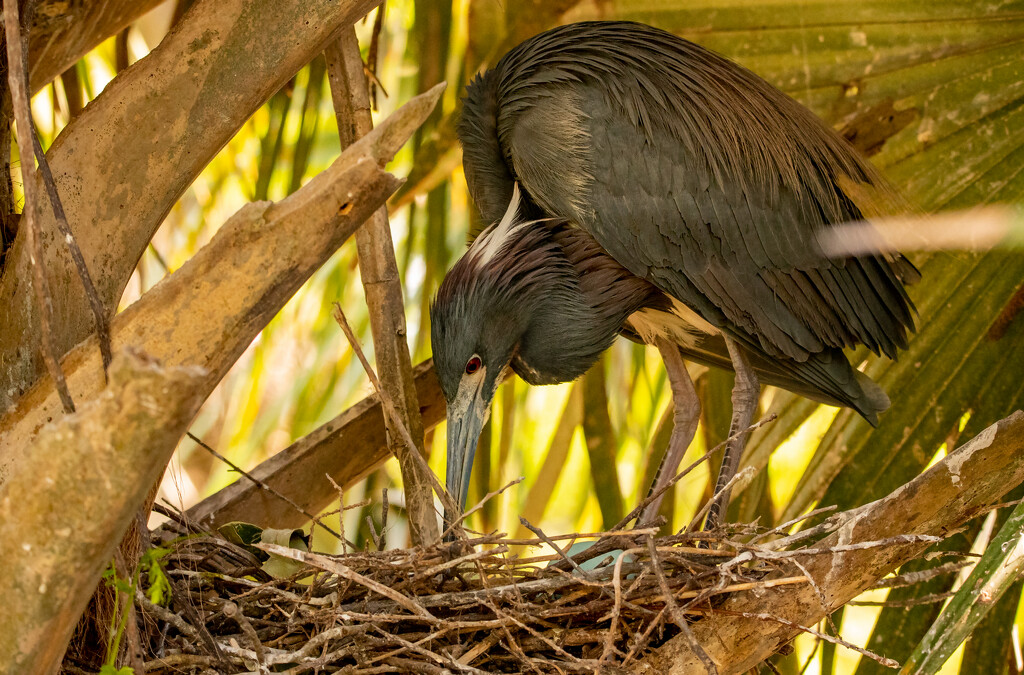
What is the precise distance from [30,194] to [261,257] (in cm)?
24

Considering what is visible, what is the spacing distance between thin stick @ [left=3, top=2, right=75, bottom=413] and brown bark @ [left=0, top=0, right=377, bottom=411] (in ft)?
0.87

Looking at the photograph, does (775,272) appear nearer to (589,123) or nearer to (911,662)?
(589,123)

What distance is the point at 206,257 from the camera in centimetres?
97

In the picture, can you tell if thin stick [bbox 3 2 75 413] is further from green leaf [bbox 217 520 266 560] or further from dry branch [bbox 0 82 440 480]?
green leaf [bbox 217 520 266 560]

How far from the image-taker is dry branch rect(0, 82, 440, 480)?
938mm

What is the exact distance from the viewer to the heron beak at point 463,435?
185 cm

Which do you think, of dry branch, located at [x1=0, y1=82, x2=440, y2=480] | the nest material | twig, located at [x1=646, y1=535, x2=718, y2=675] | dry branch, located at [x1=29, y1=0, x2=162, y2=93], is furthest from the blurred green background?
dry branch, located at [x1=0, y1=82, x2=440, y2=480]

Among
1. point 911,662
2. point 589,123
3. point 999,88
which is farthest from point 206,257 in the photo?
point 999,88

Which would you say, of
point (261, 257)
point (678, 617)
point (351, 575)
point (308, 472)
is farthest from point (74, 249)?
point (308, 472)

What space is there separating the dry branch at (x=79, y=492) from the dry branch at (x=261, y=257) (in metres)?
0.16

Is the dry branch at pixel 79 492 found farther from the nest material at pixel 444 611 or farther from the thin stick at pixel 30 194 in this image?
the nest material at pixel 444 611

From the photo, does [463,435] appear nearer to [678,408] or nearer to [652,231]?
[652,231]

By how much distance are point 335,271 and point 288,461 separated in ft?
2.31

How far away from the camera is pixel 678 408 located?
2.41 metres
